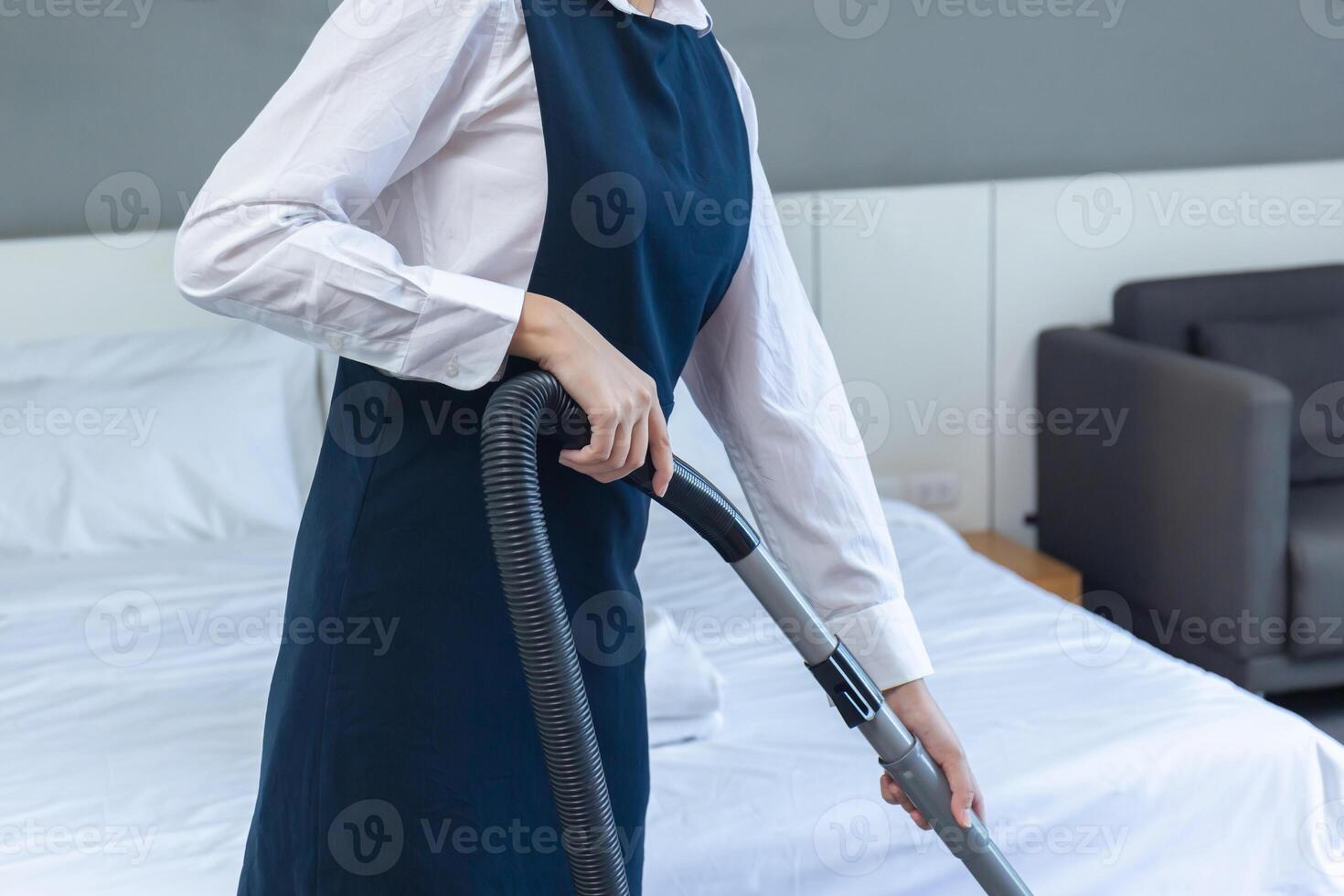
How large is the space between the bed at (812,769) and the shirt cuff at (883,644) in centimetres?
44

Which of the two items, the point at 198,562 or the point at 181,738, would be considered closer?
the point at 181,738

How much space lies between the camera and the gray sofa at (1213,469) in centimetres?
270

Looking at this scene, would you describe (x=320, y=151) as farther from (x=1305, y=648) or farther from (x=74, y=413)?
(x=1305, y=648)

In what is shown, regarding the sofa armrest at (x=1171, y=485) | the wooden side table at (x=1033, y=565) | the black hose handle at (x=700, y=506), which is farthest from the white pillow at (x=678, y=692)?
the sofa armrest at (x=1171, y=485)

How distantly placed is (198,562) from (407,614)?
1758 millimetres

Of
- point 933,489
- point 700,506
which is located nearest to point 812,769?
point 700,506

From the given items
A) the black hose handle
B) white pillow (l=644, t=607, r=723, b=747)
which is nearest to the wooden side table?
white pillow (l=644, t=607, r=723, b=747)

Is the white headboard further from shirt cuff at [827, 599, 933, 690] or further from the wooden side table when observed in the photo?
shirt cuff at [827, 599, 933, 690]

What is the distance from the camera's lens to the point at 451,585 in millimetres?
887

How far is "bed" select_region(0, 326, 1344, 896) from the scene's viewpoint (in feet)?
4.83

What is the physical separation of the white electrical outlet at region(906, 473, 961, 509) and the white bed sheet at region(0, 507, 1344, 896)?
51.6 inches

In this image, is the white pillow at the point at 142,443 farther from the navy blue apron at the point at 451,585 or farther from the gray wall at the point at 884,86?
the navy blue apron at the point at 451,585

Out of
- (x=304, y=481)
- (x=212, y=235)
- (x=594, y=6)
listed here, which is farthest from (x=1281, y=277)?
(x=212, y=235)

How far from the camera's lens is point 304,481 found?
2826 millimetres
